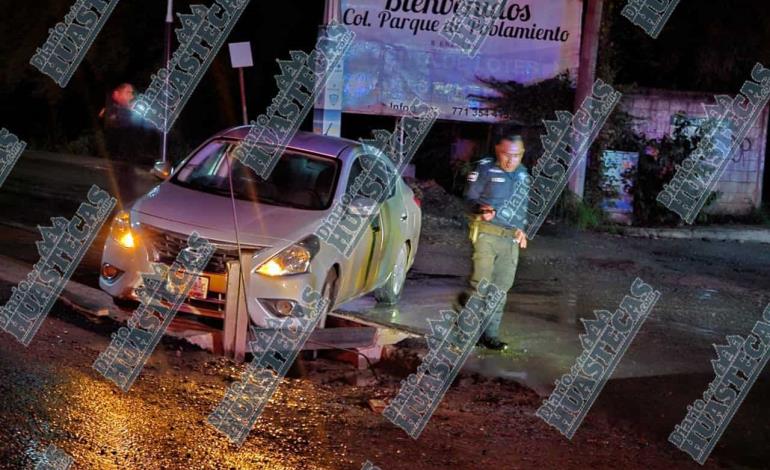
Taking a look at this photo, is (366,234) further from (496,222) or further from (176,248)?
(176,248)

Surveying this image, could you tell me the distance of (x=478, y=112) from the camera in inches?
690

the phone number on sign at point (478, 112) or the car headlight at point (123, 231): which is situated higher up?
the car headlight at point (123, 231)

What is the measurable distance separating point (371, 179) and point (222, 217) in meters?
1.89

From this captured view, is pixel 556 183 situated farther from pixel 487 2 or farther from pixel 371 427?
pixel 371 427

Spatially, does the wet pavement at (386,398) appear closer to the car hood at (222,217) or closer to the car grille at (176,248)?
the car grille at (176,248)

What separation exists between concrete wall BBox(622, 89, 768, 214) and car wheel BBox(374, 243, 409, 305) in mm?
9305

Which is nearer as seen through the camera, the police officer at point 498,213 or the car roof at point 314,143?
the police officer at point 498,213

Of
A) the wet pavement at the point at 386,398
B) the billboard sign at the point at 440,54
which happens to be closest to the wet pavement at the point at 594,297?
the wet pavement at the point at 386,398

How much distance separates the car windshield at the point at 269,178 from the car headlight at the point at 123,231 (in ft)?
2.41

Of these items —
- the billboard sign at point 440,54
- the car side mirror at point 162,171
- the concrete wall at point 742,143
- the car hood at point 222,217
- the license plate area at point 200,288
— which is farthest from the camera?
the concrete wall at point 742,143

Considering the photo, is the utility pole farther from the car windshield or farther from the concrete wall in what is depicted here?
the car windshield

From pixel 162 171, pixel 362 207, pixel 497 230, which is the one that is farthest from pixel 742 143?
pixel 162 171

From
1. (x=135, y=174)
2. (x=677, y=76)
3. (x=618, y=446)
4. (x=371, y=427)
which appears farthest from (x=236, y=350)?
(x=677, y=76)

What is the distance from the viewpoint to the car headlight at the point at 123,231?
7.51 metres
